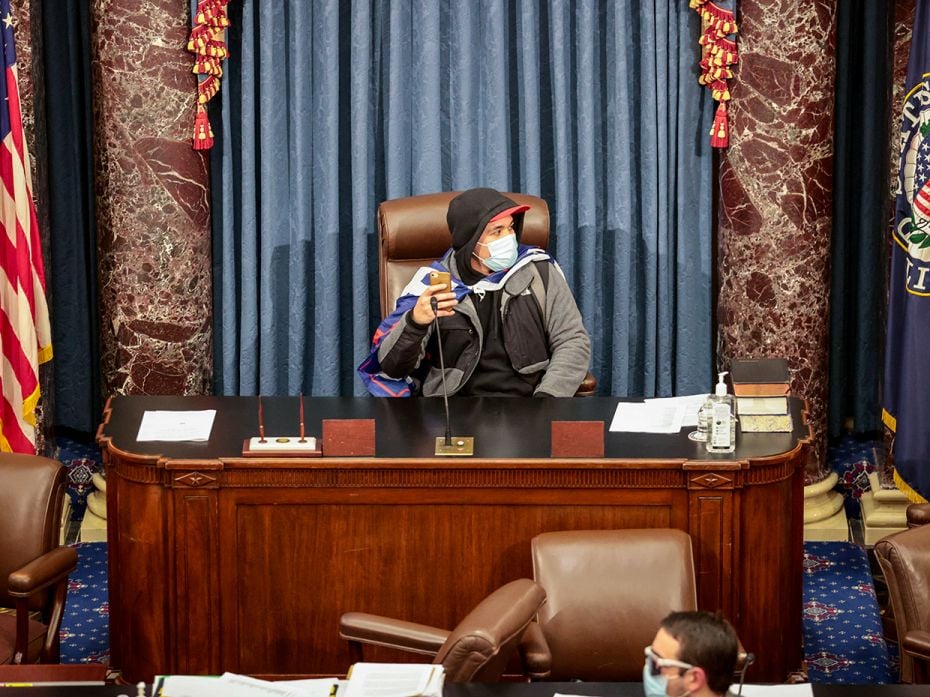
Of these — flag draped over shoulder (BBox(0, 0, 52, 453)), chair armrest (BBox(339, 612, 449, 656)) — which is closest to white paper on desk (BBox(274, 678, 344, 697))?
chair armrest (BBox(339, 612, 449, 656))

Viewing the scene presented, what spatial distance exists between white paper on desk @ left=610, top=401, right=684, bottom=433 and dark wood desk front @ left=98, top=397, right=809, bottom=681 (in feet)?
0.61

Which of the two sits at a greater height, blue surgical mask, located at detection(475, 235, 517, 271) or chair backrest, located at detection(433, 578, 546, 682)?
blue surgical mask, located at detection(475, 235, 517, 271)

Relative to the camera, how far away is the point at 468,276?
512 centimetres

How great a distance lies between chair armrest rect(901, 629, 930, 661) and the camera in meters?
3.48

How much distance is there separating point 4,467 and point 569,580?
5.42 feet

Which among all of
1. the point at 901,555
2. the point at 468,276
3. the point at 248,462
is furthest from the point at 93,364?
the point at 901,555

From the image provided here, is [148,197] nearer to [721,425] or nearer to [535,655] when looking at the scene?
[721,425]

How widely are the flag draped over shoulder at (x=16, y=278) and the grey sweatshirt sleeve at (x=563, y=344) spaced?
6.29ft

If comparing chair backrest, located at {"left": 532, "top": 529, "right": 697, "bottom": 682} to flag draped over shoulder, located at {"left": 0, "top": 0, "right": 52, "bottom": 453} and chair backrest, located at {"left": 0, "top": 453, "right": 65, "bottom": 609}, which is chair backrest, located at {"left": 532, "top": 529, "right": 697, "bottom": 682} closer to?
chair backrest, located at {"left": 0, "top": 453, "right": 65, "bottom": 609}

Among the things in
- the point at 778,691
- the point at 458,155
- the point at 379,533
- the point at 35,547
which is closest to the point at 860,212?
the point at 458,155

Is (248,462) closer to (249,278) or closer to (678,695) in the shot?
(678,695)

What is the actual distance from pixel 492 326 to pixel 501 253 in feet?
0.85

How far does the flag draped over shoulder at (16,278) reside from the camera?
17.5ft

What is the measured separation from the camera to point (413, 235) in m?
5.41
